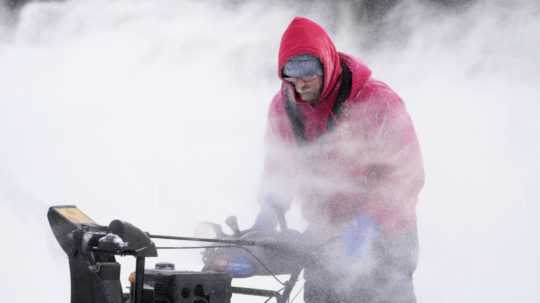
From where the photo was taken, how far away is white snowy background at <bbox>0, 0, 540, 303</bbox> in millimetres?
5859

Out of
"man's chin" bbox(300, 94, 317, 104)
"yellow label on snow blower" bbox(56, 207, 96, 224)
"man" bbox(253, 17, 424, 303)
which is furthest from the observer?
"man's chin" bbox(300, 94, 317, 104)

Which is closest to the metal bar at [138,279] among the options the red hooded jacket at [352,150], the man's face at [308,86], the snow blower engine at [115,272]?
the snow blower engine at [115,272]

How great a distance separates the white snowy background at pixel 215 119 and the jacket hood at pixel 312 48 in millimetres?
1987

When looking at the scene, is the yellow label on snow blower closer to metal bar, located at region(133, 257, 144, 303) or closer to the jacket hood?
metal bar, located at region(133, 257, 144, 303)

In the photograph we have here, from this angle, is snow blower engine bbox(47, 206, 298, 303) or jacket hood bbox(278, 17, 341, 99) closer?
snow blower engine bbox(47, 206, 298, 303)

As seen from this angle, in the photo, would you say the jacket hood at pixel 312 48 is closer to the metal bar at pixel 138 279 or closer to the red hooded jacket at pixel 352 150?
the red hooded jacket at pixel 352 150

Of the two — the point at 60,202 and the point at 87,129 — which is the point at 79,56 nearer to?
the point at 87,129

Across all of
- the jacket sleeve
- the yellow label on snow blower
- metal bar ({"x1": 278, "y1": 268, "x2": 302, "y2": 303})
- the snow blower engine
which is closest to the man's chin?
the jacket sleeve

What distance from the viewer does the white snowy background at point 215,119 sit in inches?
231

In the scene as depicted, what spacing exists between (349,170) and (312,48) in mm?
581

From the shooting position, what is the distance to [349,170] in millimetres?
3244

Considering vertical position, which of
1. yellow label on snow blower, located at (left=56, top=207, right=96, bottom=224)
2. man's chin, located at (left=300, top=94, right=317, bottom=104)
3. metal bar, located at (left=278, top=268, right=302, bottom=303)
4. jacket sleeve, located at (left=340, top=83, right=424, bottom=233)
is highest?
man's chin, located at (left=300, top=94, right=317, bottom=104)

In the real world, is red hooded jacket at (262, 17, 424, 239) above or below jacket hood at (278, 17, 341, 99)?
below

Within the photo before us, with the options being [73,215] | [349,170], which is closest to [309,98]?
[349,170]
